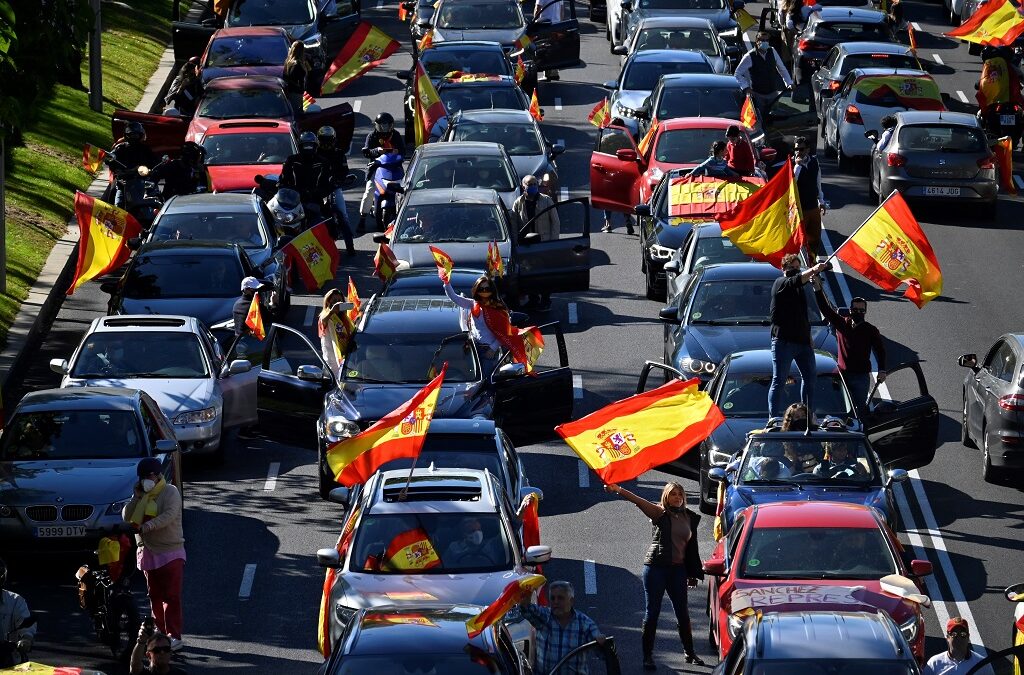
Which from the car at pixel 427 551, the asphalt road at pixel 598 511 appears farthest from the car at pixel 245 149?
the car at pixel 427 551

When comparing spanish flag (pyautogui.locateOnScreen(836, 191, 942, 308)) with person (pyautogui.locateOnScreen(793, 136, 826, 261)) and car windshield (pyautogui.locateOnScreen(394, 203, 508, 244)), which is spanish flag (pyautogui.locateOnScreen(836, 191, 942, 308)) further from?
car windshield (pyautogui.locateOnScreen(394, 203, 508, 244))

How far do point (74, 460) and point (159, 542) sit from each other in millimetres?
2738

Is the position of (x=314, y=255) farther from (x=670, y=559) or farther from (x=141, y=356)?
(x=670, y=559)

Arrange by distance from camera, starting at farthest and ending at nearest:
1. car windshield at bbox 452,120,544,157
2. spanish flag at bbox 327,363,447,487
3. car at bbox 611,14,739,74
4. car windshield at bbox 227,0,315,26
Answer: car windshield at bbox 227,0,315,26 → car at bbox 611,14,739,74 → car windshield at bbox 452,120,544,157 → spanish flag at bbox 327,363,447,487

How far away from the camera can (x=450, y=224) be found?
27.5 meters

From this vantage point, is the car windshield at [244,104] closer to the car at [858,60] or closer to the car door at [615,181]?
the car door at [615,181]

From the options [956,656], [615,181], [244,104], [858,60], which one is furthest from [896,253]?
[858,60]

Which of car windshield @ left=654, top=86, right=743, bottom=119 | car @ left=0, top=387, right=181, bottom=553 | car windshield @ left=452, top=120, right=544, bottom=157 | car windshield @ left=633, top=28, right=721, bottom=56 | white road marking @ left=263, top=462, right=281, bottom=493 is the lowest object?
white road marking @ left=263, top=462, right=281, bottom=493

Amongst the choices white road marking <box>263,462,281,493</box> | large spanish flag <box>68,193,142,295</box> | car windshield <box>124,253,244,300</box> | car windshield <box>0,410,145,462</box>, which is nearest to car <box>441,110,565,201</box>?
large spanish flag <box>68,193,142,295</box>

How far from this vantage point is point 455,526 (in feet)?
55.7

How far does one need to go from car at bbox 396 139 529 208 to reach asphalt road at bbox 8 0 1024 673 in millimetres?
1581

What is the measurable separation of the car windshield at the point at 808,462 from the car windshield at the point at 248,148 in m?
14.2

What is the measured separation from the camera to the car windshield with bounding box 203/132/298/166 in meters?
32.0

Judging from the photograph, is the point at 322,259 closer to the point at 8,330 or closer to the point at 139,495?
the point at 8,330
